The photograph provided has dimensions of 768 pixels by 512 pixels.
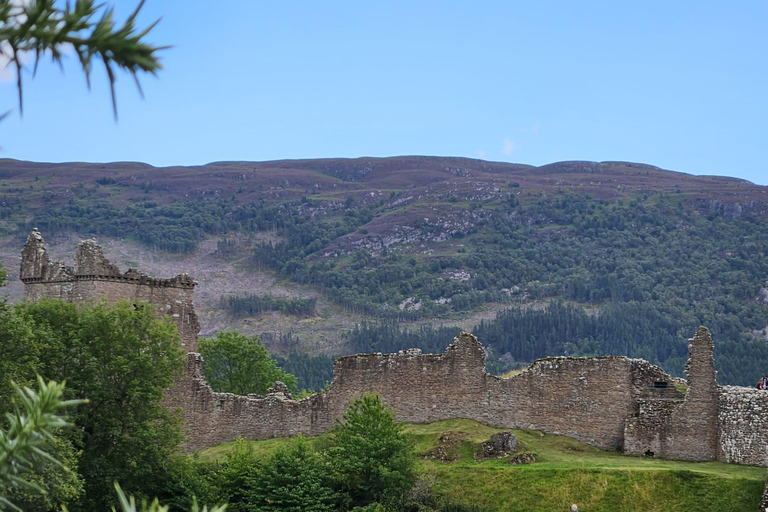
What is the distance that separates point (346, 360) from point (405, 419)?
140 inches

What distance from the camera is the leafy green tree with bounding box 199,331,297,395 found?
6756 cm

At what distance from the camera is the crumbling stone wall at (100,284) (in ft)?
155

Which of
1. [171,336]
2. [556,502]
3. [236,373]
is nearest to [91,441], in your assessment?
[171,336]

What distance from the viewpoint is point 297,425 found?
44.5 meters

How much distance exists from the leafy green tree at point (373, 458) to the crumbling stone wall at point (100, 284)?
13.0 meters

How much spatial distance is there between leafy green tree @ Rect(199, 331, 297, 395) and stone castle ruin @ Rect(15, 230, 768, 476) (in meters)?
18.9

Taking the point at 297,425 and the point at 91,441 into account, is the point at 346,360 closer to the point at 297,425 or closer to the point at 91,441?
the point at 297,425

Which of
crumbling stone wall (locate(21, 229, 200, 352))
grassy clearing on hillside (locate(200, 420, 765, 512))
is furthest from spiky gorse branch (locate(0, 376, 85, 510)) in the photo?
crumbling stone wall (locate(21, 229, 200, 352))

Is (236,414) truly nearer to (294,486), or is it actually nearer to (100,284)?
(100,284)

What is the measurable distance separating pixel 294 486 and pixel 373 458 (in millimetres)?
2870

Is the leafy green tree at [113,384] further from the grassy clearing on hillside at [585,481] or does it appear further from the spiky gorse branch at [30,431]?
the spiky gorse branch at [30,431]

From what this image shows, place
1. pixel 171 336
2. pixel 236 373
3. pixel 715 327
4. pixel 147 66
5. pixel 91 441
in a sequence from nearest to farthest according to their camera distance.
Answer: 1. pixel 147 66
2. pixel 91 441
3. pixel 171 336
4. pixel 236 373
5. pixel 715 327

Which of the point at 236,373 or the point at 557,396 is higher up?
the point at 557,396

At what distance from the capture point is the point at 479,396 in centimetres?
4150
